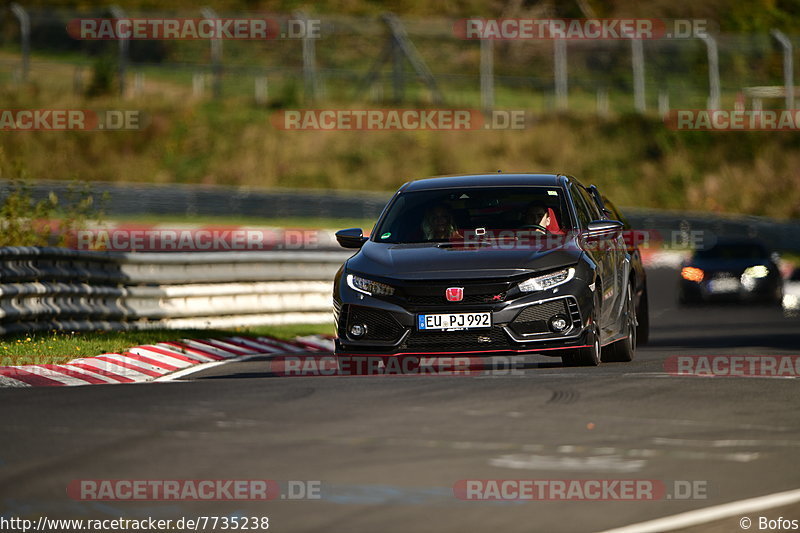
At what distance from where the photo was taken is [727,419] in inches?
328

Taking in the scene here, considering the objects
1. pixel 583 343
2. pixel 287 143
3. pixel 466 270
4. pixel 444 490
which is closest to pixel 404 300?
pixel 466 270

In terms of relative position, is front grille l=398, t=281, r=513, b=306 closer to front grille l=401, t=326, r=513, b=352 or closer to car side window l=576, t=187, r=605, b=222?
front grille l=401, t=326, r=513, b=352

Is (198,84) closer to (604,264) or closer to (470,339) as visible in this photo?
(604,264)

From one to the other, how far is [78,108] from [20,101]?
203 cm

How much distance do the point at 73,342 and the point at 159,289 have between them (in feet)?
10.7

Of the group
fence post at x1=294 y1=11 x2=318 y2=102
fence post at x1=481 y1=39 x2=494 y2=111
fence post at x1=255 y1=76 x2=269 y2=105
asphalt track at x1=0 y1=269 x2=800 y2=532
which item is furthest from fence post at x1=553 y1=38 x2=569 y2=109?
asphalt track at x1=0 y1=269 x2=800 y2=532

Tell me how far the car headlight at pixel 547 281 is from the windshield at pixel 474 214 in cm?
76

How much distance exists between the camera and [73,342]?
1374 centimetres

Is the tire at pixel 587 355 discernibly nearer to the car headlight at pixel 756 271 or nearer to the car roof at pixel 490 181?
the car roof at pixel 490 181

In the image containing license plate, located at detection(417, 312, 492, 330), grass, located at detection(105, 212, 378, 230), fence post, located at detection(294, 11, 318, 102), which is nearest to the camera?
license plate, located at detection(417, 312, 492, 330)

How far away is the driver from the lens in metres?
11.7

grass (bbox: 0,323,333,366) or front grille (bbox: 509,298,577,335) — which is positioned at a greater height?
front grille (bbox: 509,298,577,335)

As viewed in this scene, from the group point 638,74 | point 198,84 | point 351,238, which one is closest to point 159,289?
point 351,238

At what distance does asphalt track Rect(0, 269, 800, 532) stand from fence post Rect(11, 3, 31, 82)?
33.8 meters
